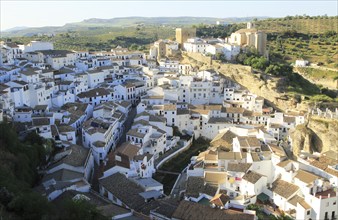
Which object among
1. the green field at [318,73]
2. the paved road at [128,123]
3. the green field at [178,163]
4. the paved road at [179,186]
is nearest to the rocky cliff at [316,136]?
the green field at [178,163]

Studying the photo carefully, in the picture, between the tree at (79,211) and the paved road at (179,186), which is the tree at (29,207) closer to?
the tree at (79,211)

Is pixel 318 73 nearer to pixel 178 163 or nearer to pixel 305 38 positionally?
pixel 305 38

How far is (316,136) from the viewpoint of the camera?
25.8m

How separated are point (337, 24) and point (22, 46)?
2111 inches

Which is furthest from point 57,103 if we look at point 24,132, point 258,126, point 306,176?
point 306,176

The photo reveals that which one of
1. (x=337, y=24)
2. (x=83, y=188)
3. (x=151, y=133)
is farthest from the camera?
(x=337, y=24)

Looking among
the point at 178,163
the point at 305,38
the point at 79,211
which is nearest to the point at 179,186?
the point at 178,163

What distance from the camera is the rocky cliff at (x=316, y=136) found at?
25031 millimetres

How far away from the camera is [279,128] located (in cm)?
2722

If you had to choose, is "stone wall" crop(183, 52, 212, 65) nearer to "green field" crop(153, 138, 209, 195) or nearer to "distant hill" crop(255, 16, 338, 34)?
"green field" crop(153, 138, 209, 195)

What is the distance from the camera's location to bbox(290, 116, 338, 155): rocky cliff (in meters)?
25.0

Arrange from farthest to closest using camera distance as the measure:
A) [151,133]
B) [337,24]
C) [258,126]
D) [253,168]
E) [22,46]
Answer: [337,24]
[22,46]
[258,126]
[151,133]
[253,168]

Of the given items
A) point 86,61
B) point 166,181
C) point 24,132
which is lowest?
point 166,181

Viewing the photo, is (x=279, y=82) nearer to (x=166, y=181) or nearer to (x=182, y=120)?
(x=182, y=120)
